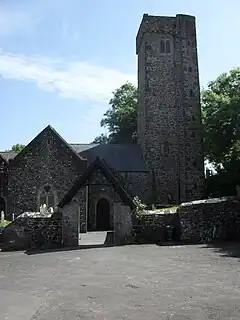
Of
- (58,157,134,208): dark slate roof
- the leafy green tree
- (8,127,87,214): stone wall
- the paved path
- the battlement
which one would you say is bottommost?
the paved path

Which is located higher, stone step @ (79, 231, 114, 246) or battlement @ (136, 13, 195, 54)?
battlement @ (136, 13, 195, 54)

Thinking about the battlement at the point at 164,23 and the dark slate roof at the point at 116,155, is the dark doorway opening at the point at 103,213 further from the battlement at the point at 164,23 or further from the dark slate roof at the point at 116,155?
the battlement at the point at 164,23

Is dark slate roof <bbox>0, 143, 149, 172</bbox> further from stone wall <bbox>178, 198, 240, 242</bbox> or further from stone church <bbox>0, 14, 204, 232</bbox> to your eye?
stone wall <bbox>178, 198, 240, 242</bbox>

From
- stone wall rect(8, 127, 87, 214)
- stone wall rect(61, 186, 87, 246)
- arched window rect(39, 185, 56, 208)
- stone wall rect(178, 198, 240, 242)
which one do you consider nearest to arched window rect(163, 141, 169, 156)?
stone wall rect(8, 127, 87, 214)

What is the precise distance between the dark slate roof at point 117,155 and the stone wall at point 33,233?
1765cm

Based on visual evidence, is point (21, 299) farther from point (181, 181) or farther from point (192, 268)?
point (181, 181)

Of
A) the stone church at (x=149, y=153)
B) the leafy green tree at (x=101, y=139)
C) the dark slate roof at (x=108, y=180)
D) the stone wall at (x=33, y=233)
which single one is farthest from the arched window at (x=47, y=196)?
the leafy green tree at (x=101, y=139)

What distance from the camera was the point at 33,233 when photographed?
57.0 ft

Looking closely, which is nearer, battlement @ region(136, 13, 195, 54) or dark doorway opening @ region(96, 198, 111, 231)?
dark doorway opening @ region(96, 198, 111, 231)

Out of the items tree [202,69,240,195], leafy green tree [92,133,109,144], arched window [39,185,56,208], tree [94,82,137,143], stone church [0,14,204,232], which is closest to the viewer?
tree [202,69,240,195]

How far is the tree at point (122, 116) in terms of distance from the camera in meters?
51.7

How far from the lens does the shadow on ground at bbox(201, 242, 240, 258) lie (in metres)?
12.6

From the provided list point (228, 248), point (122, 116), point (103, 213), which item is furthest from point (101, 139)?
point (228, 248)

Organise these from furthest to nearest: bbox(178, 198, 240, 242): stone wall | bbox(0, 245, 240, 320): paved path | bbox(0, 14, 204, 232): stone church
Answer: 1. bbox(0, 14, 204, 232): stone church
2. bbox(178, 198, 240, 242): stone wall
3. bbox(0, 245, 240, 320): paved path
